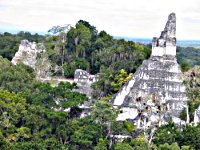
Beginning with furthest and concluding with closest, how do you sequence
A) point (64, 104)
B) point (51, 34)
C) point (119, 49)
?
point (51, 34) < point (119, 49) < point (64, 104)

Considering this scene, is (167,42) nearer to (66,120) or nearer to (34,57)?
(66,120)

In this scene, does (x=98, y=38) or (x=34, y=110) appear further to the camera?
(x=98, y=38)

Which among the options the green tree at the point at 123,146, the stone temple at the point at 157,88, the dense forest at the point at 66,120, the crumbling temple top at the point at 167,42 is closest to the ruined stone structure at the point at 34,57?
the dense forest at the point at 66,120

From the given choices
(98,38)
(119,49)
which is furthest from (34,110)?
(98,38)

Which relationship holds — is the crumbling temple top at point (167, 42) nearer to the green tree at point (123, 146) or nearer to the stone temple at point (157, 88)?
the stone temple at point (157, 88)

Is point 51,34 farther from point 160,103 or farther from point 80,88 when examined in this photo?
point 160,103

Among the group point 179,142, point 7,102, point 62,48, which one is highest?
point 62,48
